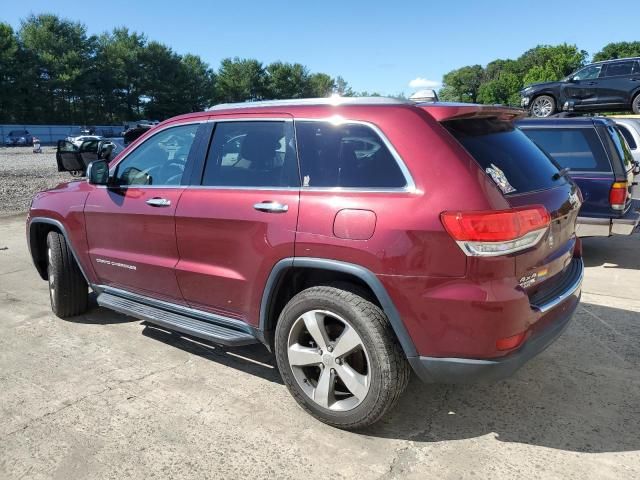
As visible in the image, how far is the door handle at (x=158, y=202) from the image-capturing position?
3.64 metres

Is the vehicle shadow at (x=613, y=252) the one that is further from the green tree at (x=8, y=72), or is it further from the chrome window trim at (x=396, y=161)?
the green tree at (x=8, y=72)

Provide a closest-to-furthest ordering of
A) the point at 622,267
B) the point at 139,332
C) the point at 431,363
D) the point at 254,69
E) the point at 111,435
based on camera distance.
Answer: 1. the point at 431,363
2. the point at 111,435
3. the point at 139,332
4. the point at 622,267
5. the point at 254,69

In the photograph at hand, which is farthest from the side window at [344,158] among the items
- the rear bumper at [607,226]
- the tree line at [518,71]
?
the tree line at [518,71]

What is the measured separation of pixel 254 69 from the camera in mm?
89312

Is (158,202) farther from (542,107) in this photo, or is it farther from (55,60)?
(55,60)

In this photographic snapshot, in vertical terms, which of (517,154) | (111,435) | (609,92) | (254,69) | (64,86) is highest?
(254,69)

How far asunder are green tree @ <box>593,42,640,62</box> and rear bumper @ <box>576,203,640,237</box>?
99.3 meters

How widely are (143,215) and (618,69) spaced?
1431 cm

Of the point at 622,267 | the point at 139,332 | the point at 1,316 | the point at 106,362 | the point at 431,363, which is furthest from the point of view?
the point at 622,267

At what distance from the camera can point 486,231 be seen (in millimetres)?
2451

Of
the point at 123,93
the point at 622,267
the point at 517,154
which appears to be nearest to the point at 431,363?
the point at 517,154

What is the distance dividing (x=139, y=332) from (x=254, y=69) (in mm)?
90503

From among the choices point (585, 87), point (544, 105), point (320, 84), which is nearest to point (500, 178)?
point (585, 87)

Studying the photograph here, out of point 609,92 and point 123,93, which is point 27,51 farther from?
point 609,92
